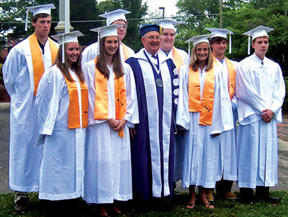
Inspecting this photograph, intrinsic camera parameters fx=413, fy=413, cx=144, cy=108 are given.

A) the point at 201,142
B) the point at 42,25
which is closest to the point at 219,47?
the point at 201,142

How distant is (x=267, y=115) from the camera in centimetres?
587

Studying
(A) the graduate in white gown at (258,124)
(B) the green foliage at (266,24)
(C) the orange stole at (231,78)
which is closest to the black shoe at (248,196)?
(A) the graduate in white gown at (258,124)

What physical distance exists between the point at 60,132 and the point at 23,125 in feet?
2.41

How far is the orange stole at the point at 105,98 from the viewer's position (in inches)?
197

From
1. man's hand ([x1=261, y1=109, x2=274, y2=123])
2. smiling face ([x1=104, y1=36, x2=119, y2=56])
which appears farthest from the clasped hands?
man's hand ([x1=261, y1=109, x2=274, y2=123])

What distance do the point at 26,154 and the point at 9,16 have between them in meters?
34.4

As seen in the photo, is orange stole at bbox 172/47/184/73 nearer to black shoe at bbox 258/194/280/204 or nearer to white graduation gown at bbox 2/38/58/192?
white graduation gown at bbox 2/38/58/192

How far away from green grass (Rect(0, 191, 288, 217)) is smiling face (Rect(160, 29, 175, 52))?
2228 mm

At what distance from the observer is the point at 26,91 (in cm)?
535

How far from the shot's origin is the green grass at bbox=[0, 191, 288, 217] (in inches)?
210

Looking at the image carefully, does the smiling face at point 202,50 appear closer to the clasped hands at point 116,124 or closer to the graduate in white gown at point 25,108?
the clasped hands at point 116,124

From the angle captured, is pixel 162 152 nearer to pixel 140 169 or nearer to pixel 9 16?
pixel 140 169

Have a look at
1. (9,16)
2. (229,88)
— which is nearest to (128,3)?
(9,16)

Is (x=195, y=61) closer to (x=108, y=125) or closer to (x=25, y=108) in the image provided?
(x=108, y=125)
